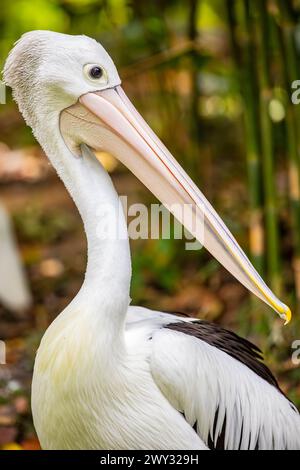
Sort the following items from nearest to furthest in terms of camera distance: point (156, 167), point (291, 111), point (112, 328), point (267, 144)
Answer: point (112, 328), point (156, 167), point (291, 111), point (267, 144)

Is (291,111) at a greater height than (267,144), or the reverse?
(291,111)

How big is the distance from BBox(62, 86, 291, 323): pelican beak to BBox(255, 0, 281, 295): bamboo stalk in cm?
168

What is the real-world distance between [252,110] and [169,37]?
1.38 metres

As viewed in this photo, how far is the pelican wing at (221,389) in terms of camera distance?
3.05 meters

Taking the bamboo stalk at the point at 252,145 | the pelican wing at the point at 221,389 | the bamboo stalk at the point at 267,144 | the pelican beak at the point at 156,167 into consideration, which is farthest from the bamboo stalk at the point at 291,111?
the pelican beak at the point at 156,167

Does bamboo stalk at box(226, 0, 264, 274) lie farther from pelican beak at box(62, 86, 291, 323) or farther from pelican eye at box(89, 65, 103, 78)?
pelican eye at box(89, 65, 103, 78)

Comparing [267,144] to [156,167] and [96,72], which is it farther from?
[96,72]

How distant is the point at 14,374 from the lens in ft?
15.3

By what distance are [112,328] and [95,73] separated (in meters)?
0.87

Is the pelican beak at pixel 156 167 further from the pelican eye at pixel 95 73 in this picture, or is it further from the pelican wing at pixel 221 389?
the pelican wing at pixel 221 389

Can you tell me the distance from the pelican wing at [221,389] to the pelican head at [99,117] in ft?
1.02

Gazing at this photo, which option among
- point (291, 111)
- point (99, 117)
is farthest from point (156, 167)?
point (291, 111)

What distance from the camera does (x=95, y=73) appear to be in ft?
10.0
